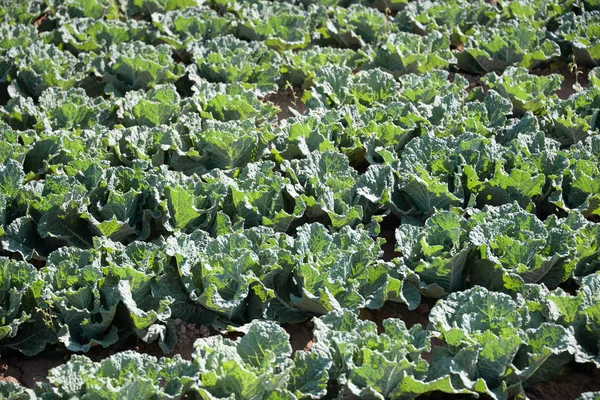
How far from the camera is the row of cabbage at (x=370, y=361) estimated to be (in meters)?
4.01

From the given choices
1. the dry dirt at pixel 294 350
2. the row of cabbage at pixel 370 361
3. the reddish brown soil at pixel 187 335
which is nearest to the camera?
the row of cabbage at pixel 370 361

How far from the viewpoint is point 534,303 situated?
4492 millimetres

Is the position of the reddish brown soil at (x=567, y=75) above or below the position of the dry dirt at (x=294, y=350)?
above

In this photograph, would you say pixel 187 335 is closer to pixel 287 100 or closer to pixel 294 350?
pixel 294 350

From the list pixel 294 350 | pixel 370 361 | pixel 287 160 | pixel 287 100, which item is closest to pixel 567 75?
pixel 287 100

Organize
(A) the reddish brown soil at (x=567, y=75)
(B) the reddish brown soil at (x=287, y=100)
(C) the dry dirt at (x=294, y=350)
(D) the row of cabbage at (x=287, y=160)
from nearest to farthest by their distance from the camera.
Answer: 1. (C) the dry dirt at (x=294, y=350)
2. (D) the row of cabbage at (x=287, y=160)
3. (B) the reddish brown soil at (x=287, y=100)
4. (A) the reddish brown soil at (x=567, y=75)

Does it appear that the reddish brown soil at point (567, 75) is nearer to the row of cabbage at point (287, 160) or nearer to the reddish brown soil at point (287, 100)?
the row of cabbage at point (287, 160)

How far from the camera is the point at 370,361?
410cm

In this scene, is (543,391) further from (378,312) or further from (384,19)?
(384,19)

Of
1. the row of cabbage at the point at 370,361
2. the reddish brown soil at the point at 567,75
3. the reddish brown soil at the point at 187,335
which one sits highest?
the row of cabbage at the point at 370,361

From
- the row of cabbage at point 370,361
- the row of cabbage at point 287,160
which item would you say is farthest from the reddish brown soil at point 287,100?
the row of cabbage at point 370,361

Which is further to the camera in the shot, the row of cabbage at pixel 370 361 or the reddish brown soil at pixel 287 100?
the reddish brown soil at pixel 287 100

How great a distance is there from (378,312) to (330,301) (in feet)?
1.84

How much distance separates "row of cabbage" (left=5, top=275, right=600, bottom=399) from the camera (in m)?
4.01
